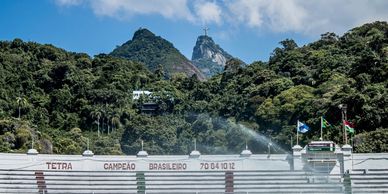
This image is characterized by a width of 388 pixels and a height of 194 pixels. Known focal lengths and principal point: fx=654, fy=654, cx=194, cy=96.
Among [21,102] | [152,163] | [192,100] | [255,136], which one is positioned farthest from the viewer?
[192,100]

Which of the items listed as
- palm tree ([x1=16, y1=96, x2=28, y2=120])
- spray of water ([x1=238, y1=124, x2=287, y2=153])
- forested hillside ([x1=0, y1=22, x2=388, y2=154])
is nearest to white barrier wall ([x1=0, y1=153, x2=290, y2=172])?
forested hillside ([x1=0, y1=22, x2=388, y2=154])

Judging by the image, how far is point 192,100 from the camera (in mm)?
100375

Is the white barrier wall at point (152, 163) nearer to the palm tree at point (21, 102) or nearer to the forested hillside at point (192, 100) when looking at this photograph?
the forested hillside at point (192, 100)

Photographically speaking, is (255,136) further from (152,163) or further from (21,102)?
(152,163)

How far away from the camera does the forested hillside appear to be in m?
67.3

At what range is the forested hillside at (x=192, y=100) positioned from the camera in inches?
2650

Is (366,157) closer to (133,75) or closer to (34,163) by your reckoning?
(34,163)

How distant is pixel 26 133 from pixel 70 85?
3109cm

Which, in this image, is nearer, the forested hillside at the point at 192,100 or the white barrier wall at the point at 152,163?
the white barrier wall at the point at 152,163

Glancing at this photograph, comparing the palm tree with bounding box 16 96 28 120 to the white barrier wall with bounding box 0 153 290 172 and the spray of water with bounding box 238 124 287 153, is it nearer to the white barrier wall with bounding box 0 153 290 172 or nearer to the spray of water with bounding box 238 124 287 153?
the spray of water with bounding box 238 124 287 153

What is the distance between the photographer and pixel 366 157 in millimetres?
37344

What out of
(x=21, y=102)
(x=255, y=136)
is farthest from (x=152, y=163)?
(x=21, y=102)

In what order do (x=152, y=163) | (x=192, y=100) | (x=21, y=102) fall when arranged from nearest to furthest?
1. (x=152, y=163)
2. (x=21, y=102)
3. (x=192, y=100)

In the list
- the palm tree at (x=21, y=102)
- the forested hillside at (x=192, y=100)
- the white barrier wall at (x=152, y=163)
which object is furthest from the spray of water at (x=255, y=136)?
the white barrier wall at (x=152, y=163)
